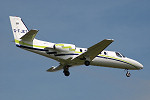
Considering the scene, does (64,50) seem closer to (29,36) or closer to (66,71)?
(29,36)

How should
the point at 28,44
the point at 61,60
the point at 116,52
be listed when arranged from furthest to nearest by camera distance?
the point at 116,52 < the point at 61,60 < the point at 28,44

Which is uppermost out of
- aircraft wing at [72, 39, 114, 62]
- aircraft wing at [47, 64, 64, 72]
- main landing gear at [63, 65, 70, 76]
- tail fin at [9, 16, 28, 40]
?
tail fin at [9, 16, 28, 40]

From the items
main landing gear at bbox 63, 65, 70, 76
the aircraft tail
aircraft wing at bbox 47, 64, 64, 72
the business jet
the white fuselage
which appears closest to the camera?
the aircraft tail

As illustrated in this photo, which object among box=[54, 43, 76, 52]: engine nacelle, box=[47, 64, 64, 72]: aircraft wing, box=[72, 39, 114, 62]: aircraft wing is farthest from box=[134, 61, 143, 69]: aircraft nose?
box=[54, 43, 76, 52]: engine nacelle

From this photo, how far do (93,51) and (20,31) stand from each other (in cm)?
775

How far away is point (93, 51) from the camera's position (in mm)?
41312

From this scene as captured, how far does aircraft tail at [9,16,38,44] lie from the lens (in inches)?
1555

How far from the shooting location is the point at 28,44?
40.0 metres

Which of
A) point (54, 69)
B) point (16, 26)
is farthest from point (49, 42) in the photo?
point (54, 69)

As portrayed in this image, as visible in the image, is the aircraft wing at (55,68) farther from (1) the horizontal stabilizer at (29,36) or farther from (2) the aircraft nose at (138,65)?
(2) the aircraft nose at (138,65)

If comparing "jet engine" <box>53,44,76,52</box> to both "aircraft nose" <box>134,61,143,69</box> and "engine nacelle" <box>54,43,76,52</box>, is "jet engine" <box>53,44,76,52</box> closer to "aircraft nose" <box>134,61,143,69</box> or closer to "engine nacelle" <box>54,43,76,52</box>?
"engine nacelle" <box>54,43,76,52</box>

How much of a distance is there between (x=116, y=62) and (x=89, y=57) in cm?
428

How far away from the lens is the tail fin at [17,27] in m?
40.5

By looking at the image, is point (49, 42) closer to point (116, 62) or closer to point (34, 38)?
point (34, 38)
